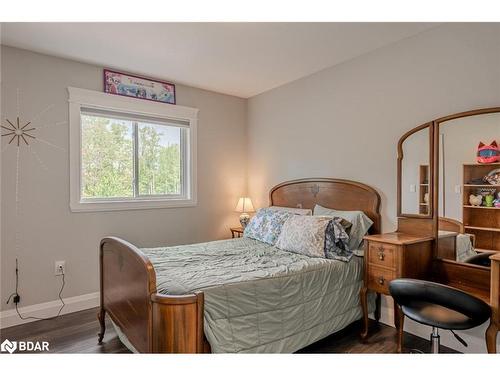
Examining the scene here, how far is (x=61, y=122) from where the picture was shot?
9.61ft

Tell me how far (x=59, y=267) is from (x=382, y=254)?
9.38 feet

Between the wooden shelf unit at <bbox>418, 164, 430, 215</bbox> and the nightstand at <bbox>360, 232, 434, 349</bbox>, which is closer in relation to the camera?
the nightstand at <bbox>360, 232, 434, 349</bbox>

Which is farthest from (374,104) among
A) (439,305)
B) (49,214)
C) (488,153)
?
(49,214)

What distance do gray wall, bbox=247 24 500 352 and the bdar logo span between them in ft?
9.19

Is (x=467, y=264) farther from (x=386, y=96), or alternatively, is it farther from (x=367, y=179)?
(x=386, y=96)

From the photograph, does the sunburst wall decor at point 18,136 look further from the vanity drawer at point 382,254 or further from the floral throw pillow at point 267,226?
the vanity drawer at point 382,254

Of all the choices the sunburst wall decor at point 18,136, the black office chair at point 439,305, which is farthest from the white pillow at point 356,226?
the sunburst wall decor at point 18,136

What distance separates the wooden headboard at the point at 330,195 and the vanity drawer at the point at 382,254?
50 centimetres

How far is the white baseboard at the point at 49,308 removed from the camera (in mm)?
2652

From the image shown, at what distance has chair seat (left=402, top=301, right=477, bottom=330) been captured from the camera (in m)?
1.61

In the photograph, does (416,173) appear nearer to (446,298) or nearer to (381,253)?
(381,253)

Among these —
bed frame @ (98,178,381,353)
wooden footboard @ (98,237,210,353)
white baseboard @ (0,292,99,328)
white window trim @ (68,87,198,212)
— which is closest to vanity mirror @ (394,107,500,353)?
bed frame @ (98,178,381,353)

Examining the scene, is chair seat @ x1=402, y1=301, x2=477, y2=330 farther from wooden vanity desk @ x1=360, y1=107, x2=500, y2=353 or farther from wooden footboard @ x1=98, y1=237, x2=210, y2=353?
wooden footboard @ x1=98, y1=237, x2=210, y2=353
